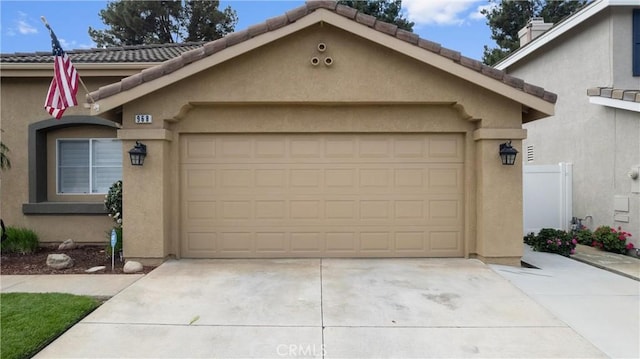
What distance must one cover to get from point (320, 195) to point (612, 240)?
6.55 meters

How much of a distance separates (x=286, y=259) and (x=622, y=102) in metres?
7.97

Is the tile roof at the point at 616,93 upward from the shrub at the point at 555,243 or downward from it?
upward

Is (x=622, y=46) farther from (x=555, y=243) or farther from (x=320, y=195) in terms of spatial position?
(x=320, y=195)

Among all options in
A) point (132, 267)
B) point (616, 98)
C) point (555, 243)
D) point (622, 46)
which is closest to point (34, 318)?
point (132, 267)

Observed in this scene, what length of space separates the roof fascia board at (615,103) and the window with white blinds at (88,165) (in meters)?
11.2

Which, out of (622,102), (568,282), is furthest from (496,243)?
(622,102)

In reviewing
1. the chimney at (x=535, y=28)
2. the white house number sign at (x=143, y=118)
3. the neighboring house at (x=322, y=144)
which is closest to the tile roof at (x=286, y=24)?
the neighboring house at (x=322, y=144)

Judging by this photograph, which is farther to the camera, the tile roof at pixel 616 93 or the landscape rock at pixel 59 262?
the tile roof at pixel 616 93

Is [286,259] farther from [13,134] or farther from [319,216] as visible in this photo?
[13,134]

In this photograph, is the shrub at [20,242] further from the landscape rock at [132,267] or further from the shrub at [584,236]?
the shrub at [584,236]

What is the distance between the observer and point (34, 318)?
4.55m

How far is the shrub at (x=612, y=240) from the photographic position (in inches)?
330

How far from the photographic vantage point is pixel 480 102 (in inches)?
280

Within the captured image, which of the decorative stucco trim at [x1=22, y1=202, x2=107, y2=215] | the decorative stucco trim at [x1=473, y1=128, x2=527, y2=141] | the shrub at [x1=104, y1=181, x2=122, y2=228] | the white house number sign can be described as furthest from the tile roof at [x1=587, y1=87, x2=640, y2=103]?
the decorative stucco trim at [x1=22, y1=202, x2=107, y2=215]
